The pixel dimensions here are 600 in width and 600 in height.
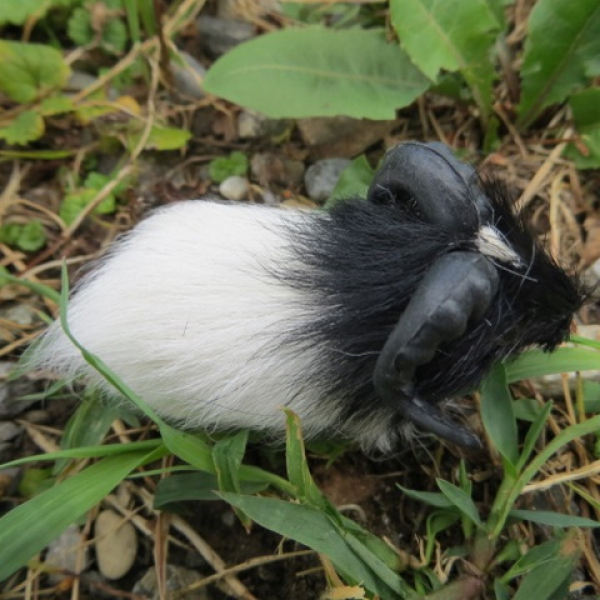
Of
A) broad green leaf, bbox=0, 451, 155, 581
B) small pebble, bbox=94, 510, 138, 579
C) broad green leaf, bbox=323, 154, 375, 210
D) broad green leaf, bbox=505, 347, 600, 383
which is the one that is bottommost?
small pebble, bbox=94, 510, 138, 579

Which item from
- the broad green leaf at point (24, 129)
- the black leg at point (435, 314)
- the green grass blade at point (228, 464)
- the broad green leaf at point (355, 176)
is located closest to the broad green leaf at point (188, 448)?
the green grass blade at point (228, 464)

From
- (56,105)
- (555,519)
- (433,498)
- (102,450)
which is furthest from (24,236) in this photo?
(555,519)

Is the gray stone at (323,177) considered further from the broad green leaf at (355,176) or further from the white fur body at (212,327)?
the white fur body at (212,327)

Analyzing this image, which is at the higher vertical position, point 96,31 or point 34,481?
point 96,31

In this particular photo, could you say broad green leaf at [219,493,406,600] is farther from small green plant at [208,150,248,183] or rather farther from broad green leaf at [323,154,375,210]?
small green plant at [208,150,248,183]

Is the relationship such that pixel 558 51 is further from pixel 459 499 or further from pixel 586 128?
pixel 459 499

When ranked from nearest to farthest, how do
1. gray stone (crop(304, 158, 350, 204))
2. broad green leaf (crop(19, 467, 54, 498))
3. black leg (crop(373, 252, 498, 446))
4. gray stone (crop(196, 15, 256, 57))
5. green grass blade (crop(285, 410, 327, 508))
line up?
black leg (crop(373, 252, 498, 446)) → green grass blade (crop(285, 410, 327, 508)) → broad green leaf (crop(19, 467, 54, 498)) → gray stone (crop(304, 158, 350, 204)) → gray stone (crop(196, 15, 256, 57))

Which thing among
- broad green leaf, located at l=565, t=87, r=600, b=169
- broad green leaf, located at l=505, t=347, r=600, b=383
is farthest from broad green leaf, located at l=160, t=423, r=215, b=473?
broad green leaf, located at l=565, t=87, r=600, b=169
